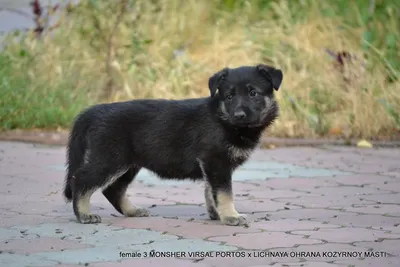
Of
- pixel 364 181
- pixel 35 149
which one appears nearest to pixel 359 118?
pixel 364 181

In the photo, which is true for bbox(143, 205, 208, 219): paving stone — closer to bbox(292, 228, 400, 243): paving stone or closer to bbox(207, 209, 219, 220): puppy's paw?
bbox(207, 209, 219, 220): puppy's paw

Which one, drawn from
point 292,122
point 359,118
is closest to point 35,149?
point 292,122

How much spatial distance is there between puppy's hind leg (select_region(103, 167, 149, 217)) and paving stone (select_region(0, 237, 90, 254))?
0.97 meters

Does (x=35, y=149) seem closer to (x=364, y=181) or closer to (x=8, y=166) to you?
(x=8, y=166)

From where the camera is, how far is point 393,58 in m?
11.3

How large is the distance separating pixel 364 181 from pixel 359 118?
107 inches

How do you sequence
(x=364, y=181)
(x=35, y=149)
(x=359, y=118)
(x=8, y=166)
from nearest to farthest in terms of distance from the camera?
(x=364, y=181), (x=8, y=166), (x=35, y=149), (x=359, y=118)

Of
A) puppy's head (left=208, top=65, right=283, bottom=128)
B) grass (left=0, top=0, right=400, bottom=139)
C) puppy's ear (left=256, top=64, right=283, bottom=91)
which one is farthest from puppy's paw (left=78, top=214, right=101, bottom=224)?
grass (left=0, top=0, right=400, bottom=139)

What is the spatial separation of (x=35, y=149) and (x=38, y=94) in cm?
164

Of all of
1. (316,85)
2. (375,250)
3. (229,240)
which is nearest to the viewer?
(375,250)

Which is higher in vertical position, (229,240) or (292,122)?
(229,240)

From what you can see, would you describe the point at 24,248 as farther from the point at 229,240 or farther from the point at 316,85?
the point at 316,85

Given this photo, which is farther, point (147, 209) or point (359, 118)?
point (359, 118)

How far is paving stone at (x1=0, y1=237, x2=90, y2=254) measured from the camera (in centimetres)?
457
